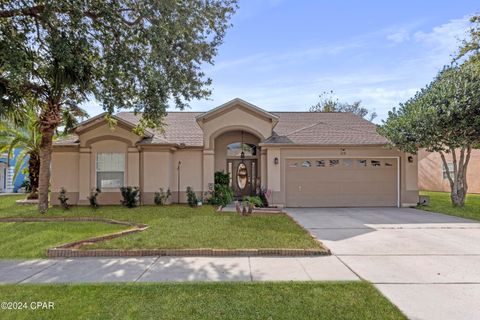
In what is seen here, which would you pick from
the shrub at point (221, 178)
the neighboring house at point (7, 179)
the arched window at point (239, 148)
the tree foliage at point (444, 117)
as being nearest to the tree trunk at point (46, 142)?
the shrub at point (221, 178)

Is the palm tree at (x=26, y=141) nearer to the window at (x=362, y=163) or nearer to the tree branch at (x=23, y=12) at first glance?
the tree branch at (x=23, y=12)

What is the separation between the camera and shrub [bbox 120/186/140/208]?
1492cm

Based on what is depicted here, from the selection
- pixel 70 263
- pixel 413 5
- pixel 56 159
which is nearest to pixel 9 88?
pixel 56 159

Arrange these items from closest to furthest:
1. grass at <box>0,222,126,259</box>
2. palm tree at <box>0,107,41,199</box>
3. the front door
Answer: grass at <box>0,222,126,259</box>
palm tree at <box>0,107,41,199</box>
the front door

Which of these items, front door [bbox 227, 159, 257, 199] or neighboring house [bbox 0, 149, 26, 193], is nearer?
front door [bbox 227, 159, 257, 199]

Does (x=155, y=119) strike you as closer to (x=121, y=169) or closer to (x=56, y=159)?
(x=121, y=169)

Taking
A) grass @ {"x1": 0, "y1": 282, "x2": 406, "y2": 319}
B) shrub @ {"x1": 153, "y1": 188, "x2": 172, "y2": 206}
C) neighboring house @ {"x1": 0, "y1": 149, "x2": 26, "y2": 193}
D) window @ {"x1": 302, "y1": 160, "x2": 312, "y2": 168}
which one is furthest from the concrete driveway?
neighboring house @ {"x1": 0, "y1": 149, "x2": 26, "y2": 193}

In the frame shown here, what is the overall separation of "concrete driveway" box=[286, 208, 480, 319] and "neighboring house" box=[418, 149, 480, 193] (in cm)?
1670

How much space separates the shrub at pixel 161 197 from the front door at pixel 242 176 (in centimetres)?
411

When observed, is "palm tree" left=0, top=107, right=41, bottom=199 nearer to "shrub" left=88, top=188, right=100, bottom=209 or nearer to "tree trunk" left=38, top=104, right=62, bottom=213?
"tree trunk" left=38, top=104, right=62, bottom=213

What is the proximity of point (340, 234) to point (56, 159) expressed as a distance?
48.0 ft

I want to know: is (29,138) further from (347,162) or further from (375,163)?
(375,163)

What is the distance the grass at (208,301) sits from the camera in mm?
4219

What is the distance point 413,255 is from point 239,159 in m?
12.1
